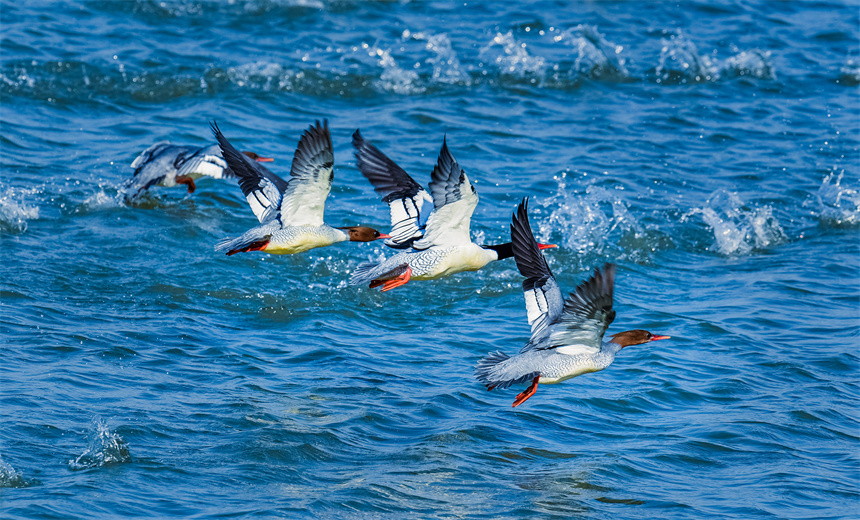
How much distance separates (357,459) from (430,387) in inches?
50.9

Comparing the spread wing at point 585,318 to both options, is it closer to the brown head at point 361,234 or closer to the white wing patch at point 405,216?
the white wing patch at point 405,216

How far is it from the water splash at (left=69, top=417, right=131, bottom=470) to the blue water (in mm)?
17

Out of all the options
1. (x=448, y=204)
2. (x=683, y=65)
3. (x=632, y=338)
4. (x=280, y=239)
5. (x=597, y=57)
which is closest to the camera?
(x=632, y=338)

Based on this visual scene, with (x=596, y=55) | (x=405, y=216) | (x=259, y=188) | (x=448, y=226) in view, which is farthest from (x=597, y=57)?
(x=448, y=226)

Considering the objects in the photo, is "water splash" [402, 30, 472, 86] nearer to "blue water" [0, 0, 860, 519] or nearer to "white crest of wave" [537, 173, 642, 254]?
"blue water" [0, 0, 860, 519]

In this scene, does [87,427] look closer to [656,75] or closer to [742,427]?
[742,427]

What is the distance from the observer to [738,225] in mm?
10500

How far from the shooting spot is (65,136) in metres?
11.5

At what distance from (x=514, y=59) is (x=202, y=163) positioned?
6.49 meters

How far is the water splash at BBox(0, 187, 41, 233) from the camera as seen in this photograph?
9.06 m

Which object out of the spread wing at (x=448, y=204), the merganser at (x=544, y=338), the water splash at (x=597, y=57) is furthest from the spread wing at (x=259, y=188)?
the water splash at (x=597, y=57)

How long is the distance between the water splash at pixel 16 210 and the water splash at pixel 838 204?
8324 mm

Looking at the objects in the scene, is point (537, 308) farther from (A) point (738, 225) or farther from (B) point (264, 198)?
(A) point (738, 225)

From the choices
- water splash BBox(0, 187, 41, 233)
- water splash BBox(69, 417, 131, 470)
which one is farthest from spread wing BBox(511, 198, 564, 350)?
water splash BBox(0, 187, 41, 233)
